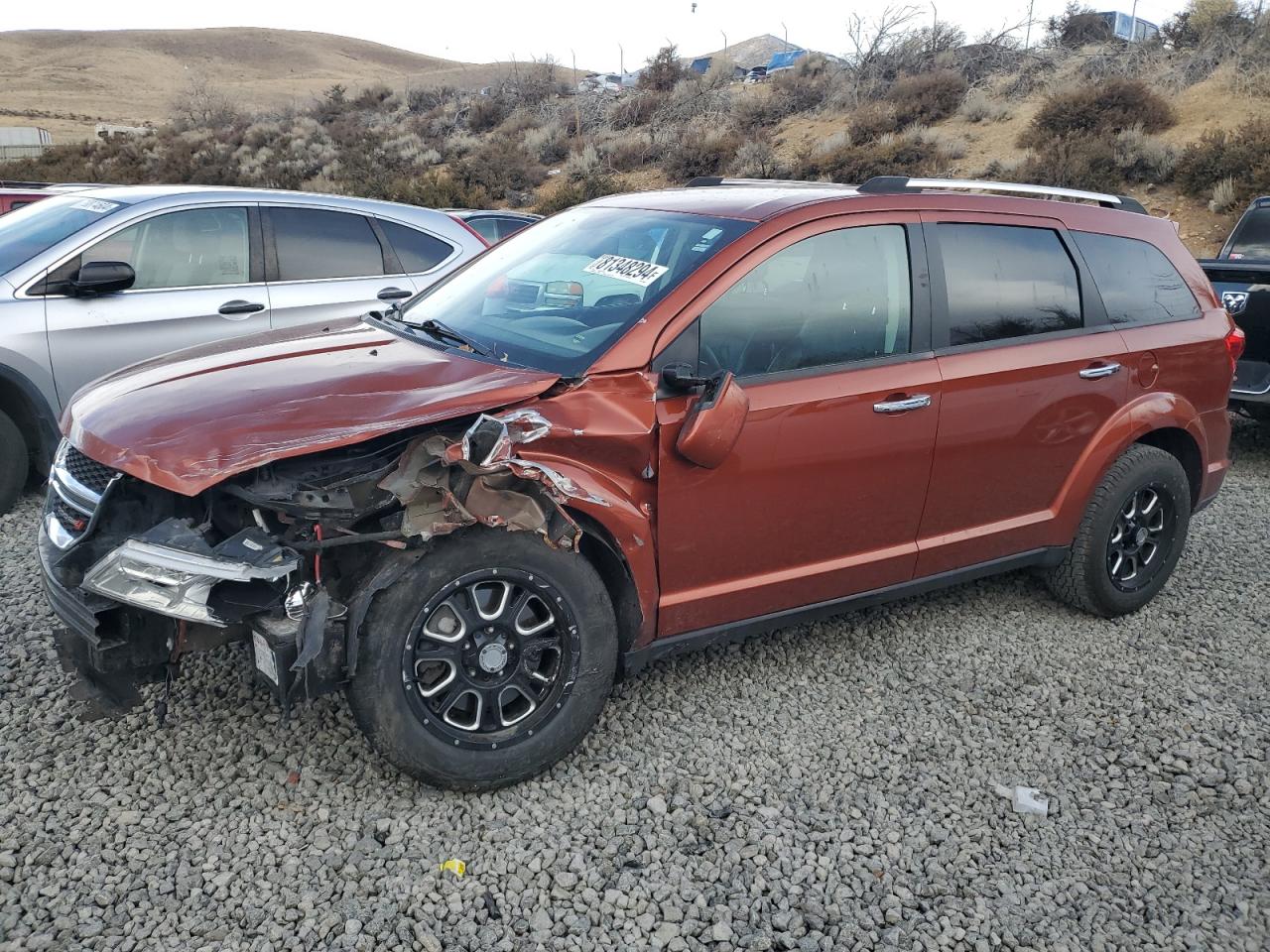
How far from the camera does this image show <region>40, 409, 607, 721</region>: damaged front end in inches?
106

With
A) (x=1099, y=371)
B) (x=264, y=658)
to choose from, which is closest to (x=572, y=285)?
(x=264, y=658)

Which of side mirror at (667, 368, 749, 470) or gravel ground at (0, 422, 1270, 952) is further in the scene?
side mirror at (667, 368, 749, 470)

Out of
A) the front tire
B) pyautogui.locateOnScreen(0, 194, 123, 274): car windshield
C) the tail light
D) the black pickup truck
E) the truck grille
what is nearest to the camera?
the front tire

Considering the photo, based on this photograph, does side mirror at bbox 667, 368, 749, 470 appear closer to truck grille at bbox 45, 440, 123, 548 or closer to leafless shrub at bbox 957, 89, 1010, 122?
truck grille at bbox 45, 440, 123, 548

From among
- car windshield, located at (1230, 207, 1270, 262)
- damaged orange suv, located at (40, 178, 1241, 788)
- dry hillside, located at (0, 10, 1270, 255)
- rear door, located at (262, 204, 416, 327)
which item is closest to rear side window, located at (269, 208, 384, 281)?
rear door, located at (262, 204, 416, 327)

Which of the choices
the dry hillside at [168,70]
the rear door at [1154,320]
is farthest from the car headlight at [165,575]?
the dry hillside at [168,70]

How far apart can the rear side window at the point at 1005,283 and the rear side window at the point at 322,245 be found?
3808 mm

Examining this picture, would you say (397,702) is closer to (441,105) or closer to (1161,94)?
(1161,94)

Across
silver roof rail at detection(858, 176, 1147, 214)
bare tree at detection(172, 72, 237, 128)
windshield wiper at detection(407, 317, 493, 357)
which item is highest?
bare tree at detection(172, 72, 237, 128)

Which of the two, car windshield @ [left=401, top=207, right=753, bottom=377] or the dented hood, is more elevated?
car windshield @ [left=401, top=207, right=753, bottom=377]

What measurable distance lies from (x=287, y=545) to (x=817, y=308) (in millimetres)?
1998

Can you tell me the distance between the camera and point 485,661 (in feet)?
9.89

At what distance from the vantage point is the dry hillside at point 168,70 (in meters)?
53.8

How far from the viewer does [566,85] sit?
36.0 m
